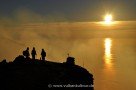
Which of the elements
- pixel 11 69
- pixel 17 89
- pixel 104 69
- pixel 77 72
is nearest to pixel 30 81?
pixel 17 89

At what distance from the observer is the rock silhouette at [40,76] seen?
36.8m

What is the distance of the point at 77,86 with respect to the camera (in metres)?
41.6

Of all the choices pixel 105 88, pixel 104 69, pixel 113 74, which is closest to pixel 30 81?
pixel 105 88

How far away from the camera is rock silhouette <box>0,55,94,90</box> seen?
36.8m

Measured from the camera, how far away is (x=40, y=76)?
130ft

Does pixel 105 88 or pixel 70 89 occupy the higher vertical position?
pixel 105 88

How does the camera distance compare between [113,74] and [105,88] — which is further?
[113,74]

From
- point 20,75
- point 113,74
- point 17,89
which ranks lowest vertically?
point 17,89

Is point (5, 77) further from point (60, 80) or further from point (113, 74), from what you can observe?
point (113, 74)

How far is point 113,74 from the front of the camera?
176 metres

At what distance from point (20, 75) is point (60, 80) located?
6009 mm

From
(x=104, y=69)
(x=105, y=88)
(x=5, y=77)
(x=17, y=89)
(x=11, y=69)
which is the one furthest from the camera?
(x=104, y=69)

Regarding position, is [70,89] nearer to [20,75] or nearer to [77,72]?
[77,72]

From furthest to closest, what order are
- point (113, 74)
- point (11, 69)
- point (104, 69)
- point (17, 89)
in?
point (104, 69)
point (113, 74)
point (11, 69)
point (17, 89)
